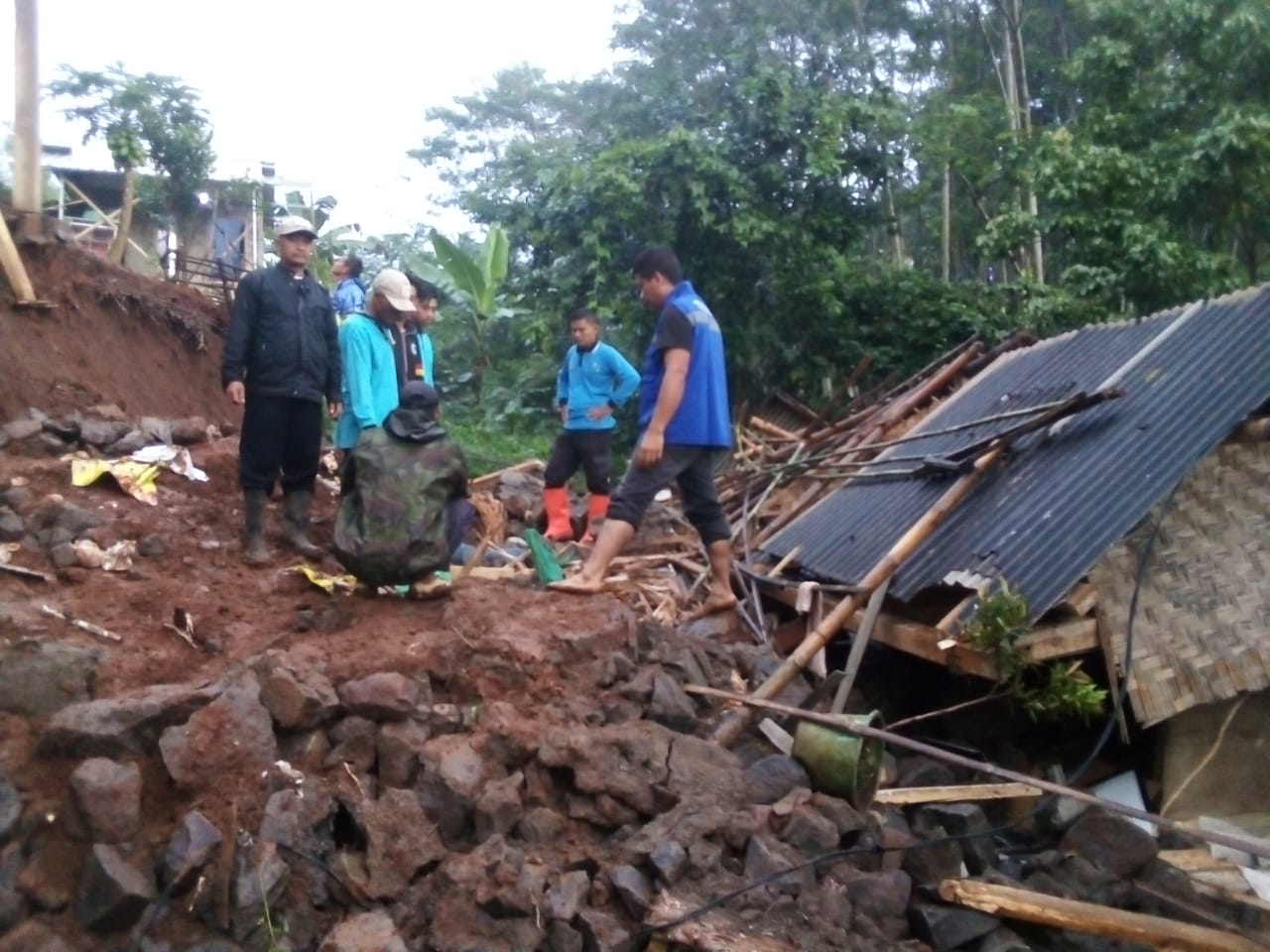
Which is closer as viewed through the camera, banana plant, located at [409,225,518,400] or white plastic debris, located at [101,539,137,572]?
white plastic debris, located at [101,539,137,572]

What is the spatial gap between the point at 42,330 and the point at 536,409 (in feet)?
19.9

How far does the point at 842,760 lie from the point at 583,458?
3863mm

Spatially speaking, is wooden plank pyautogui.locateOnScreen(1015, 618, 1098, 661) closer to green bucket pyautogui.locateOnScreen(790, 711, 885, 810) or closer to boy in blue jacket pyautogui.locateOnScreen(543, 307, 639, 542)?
green bucket pyautogui.locateOnScreen(790, 711, 885, 810)

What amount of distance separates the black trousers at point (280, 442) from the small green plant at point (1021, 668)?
3.33 metres

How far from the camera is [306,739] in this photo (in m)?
3.91

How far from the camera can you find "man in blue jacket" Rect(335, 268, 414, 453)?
589 cm

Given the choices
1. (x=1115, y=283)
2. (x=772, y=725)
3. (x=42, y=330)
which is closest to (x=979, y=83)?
(x=1115, y=283)

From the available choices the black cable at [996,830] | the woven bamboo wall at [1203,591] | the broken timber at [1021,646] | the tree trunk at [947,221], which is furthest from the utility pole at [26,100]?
the tree trunk at [947,221]

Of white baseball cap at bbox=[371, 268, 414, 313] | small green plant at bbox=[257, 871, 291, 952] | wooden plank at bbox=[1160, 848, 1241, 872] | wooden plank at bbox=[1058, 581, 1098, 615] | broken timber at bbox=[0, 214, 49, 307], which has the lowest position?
wooden plank at bbox=[1160, 848, 1241, 872]

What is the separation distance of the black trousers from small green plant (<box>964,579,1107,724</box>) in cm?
333

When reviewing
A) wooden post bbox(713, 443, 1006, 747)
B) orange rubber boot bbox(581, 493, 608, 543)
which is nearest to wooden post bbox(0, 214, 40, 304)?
orange rubber boot bbox(581, 493, 608, 543)

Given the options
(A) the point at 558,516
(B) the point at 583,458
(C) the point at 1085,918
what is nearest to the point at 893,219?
(B) the point at 583,458

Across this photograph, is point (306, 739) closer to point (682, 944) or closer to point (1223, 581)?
point (682, 944)

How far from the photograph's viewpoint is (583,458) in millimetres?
7645
